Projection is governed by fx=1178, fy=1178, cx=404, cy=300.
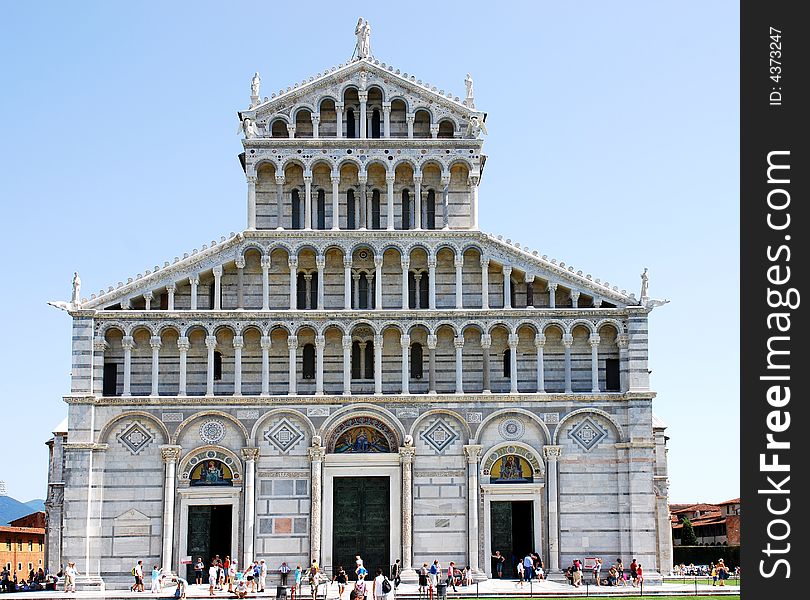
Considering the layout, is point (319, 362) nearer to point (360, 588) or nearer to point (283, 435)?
point (283, 435)

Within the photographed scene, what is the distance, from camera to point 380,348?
39.2m

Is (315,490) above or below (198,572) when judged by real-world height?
above

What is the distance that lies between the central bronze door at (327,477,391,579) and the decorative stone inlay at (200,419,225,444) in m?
4.09

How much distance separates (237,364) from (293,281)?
3369 millimetres

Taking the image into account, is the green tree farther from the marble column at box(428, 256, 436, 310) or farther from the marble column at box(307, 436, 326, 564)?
the marble column at box(307, 436, 326, 564)

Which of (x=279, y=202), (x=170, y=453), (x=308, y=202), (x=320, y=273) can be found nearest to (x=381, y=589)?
(x=170, y=453)

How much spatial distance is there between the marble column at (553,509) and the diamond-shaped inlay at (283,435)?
8192mm

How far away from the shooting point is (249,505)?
38.3m

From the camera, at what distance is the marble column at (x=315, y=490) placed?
38.2 metres

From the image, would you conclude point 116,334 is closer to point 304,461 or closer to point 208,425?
point 208,425

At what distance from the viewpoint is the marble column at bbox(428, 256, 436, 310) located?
39.7 metres

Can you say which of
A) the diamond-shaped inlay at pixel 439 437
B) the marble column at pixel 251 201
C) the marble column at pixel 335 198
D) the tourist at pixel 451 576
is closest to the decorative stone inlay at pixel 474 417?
the diamond-shaped inlay at pixel 439 437
